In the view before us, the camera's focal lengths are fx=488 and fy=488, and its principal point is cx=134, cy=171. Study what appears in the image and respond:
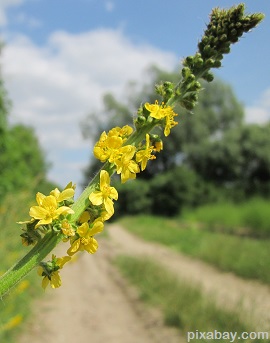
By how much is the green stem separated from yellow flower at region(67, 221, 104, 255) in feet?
0.18

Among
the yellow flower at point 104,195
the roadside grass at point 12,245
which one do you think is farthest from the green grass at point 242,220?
the yellow flower at point 104,195

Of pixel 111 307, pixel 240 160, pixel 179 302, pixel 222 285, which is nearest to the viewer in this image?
pixel 179 302

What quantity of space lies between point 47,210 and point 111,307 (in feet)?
29.4

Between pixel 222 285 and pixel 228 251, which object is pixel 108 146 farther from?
pixel 228 251

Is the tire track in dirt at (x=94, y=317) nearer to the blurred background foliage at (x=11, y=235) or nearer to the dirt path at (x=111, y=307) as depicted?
the dirt path at (x=111, y=307)

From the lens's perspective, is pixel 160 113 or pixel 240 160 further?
pixel 240 160

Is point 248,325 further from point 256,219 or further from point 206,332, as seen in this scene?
point 256,219

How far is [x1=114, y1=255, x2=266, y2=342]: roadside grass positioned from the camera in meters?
7.04

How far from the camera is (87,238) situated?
1.22 meters

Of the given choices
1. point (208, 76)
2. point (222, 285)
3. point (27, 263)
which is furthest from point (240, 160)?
point (27, 263)

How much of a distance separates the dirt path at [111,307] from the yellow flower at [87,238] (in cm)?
494

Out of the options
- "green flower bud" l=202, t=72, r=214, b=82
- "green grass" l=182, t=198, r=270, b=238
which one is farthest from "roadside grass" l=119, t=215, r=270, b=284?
"green flower bud" l=202, t=72, r=214, b=82

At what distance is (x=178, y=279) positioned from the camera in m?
10.9

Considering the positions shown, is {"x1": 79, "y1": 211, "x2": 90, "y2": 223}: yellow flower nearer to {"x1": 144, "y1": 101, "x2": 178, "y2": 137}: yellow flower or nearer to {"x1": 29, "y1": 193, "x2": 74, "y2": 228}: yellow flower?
{"x1": 29, "y1": 193, "x2": 74, "y2": 228}: yellow flower
